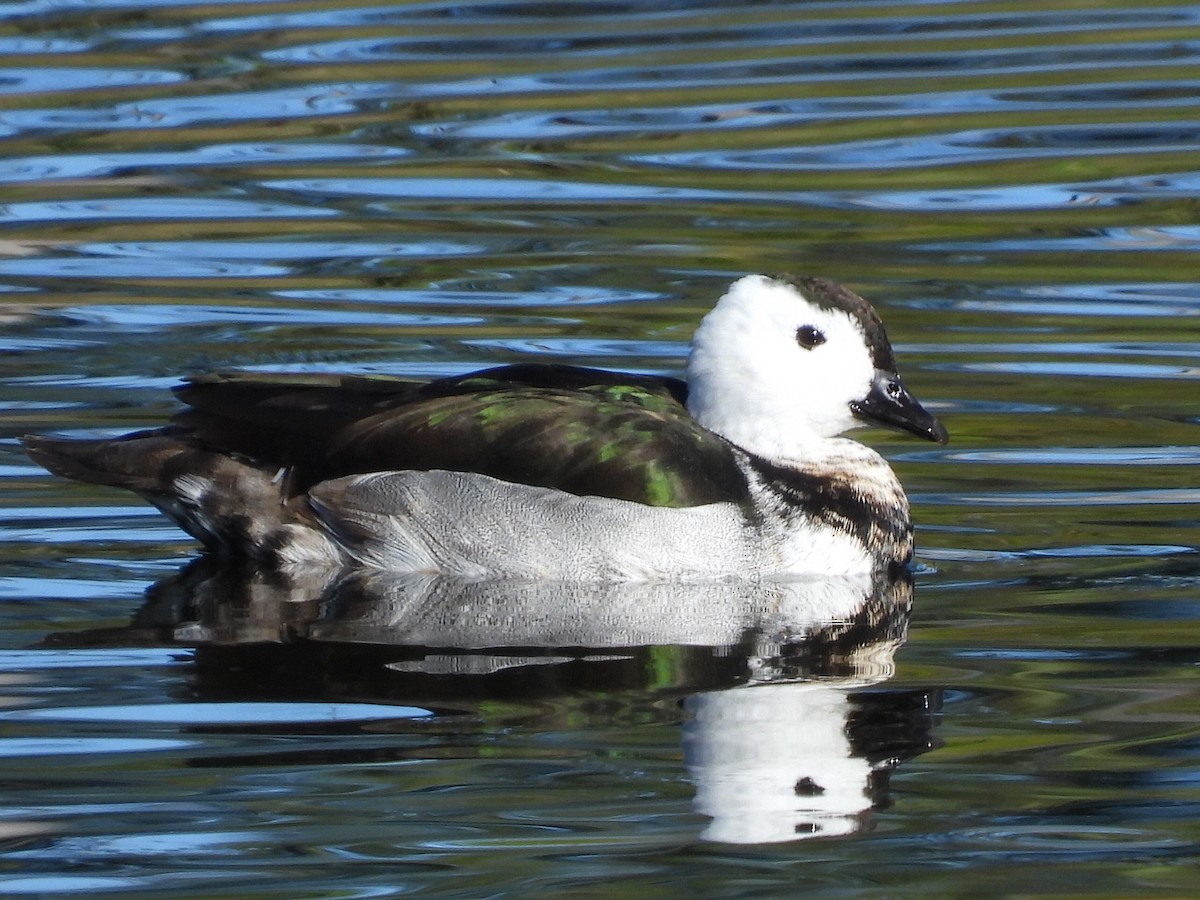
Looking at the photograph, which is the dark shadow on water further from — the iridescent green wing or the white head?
the white head

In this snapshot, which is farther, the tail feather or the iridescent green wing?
the tail feather

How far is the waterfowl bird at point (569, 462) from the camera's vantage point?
8.28 metres

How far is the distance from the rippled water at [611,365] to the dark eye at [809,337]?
0.84 m

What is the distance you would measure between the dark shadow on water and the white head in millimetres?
594

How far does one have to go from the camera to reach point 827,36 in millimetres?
17969

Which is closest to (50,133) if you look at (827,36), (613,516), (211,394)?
(827,36)

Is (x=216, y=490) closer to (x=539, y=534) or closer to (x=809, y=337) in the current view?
(x=539, y=534)

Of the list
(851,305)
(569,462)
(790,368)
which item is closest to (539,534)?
(569,462)

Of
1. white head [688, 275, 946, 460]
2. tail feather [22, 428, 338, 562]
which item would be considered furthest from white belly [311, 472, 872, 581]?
white head [688, 275, 946, 460]

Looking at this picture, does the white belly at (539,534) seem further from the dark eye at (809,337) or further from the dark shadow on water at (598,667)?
the dark eye at (809,337)

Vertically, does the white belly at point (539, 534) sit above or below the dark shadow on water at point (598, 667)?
above

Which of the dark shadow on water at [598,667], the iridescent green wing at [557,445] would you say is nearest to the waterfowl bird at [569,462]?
the iridescent green wing at [557,445]

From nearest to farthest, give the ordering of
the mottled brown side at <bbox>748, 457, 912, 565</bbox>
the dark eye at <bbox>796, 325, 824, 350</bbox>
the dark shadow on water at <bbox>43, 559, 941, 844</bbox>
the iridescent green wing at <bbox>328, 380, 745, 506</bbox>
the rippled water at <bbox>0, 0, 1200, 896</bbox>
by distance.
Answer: the rippled water at <bbox>0, 0, 1200, 896</bbox> → the dark shadow on water at <bbox>43, 559, 941, 844</bbox> → the iridescent green wing at <bbox>328, 380, 745, 506</bbox> → the mottled brown side at <bbox>748, 457, 912, 565</bbox> → the dark eye at <bbox>796, 325, 824, 350</bbox>

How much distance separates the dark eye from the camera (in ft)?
28.5
